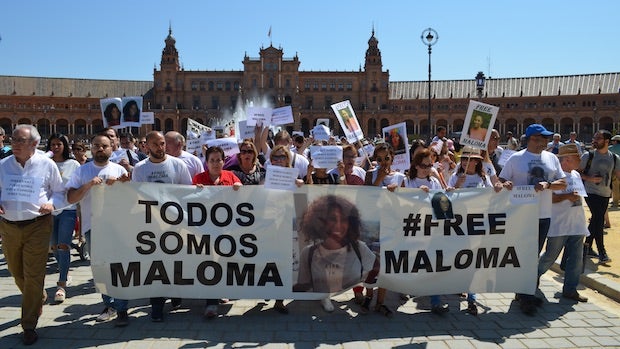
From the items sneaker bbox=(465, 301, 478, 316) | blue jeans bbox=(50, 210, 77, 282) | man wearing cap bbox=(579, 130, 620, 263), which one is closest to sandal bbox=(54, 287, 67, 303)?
blue jeans bbox=(50, 210, 77, 282)

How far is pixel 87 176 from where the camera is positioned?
19.4 feet

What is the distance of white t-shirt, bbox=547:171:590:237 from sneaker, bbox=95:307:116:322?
5.60 metres

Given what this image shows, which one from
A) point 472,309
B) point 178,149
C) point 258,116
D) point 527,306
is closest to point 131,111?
point 258,116

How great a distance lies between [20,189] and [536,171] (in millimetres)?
5901

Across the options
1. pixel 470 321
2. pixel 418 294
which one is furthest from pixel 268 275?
pixel 470 321

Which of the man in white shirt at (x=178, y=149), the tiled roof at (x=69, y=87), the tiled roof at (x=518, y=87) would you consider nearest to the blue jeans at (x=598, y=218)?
the man in white shirt at (x=178, y=149)

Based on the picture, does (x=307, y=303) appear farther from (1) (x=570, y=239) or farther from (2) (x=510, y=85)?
(2) (x=510, y=85)

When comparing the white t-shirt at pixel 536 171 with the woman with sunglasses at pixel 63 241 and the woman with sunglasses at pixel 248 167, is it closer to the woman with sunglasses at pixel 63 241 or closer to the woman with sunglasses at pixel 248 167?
the woman with sunglasses at pixel 248 167

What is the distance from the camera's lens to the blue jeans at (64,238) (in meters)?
6.78

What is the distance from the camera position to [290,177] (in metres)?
5.71

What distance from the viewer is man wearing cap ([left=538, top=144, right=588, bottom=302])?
6566 mm

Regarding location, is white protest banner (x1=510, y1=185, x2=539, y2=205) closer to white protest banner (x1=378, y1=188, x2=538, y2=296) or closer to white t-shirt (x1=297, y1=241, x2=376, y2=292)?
white protest banner (x1=378, y1=188, x2=538, y2=296)

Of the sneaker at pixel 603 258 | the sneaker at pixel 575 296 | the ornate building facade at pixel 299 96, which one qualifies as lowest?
the sneaker at pixel 575 296

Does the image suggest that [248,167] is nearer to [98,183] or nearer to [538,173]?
[98,183]
